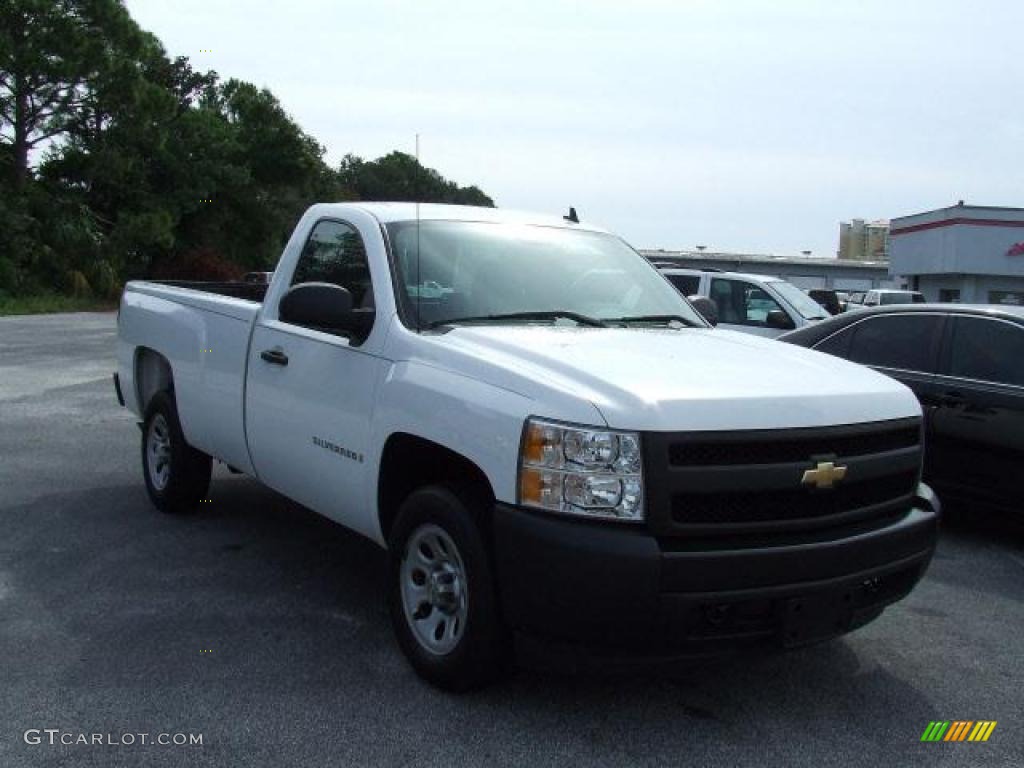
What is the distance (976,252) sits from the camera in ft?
142

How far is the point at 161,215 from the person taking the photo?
44.5 m

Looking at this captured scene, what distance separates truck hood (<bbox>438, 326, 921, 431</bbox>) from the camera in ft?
11.7

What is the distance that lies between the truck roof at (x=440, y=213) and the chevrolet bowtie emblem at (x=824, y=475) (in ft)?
7.53

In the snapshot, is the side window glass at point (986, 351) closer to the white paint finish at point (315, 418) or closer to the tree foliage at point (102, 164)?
the white paint finish at point (315, 418)

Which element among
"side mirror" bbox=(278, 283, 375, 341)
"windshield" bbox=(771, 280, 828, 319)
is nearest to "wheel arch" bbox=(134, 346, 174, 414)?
"side mirror" bbox=(278, 283, 375, 341)

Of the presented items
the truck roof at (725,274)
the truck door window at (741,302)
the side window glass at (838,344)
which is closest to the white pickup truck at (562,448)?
the side window glass at (838,344)

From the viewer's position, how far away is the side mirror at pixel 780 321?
12.8 meters

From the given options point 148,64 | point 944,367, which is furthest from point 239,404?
point 148,64

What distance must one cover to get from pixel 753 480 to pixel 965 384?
3856 millimetres

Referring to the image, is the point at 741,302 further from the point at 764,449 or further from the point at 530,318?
the point at 764,449

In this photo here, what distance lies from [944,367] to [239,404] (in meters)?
4.56

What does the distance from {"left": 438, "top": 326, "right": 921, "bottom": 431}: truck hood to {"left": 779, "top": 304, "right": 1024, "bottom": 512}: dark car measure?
2549 mm

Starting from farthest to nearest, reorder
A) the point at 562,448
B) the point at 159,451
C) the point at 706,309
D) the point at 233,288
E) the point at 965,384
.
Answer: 1. the point at 233,288
2. the point at 159,451
3. the point at 965,384
4. the point at 706,309
5. the point at 562,448

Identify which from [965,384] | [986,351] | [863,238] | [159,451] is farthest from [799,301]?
[863,238]
